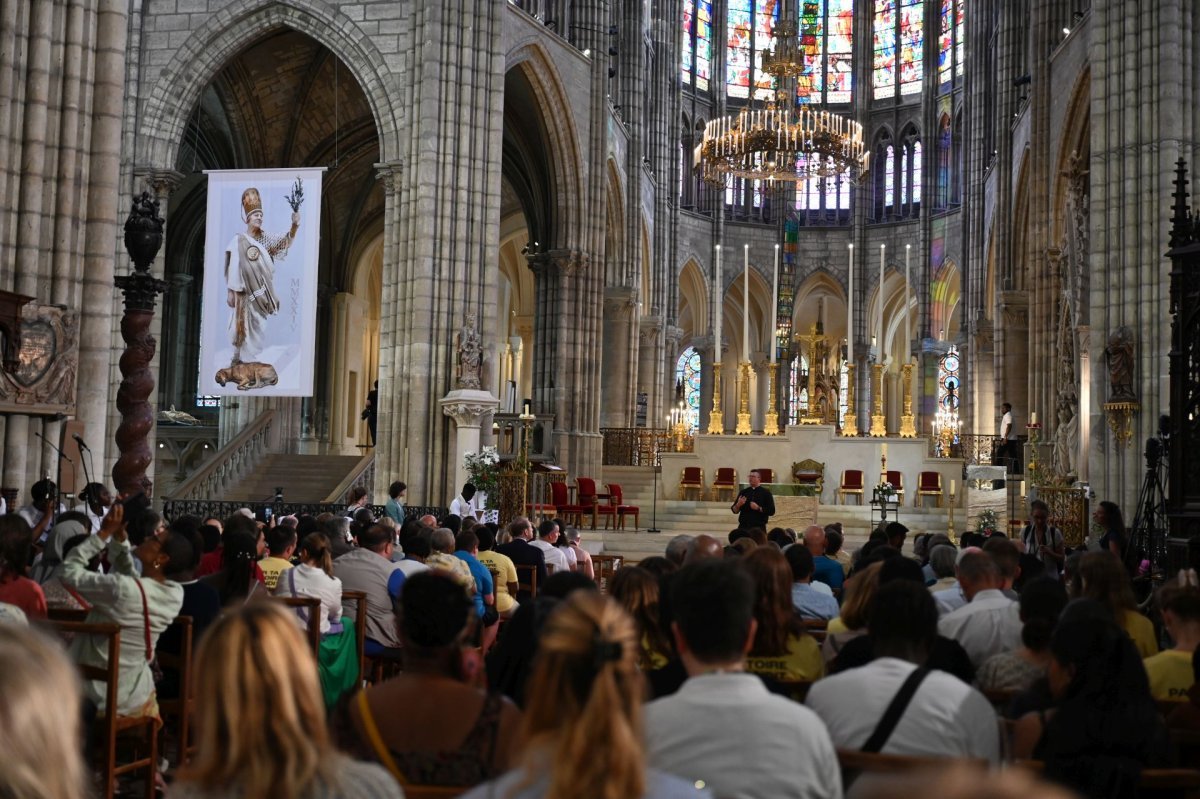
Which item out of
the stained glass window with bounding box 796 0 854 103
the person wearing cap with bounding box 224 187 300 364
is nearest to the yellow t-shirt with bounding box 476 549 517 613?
the person wearing cap with bounding box 224 187 300 364

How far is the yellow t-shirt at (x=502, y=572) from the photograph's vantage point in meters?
8.99

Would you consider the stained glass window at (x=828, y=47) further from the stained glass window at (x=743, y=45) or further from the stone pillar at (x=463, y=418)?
the stone pillar at (x=463, y=418)

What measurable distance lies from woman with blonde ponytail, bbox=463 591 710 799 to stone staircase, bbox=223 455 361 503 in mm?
22185

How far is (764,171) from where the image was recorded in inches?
1148

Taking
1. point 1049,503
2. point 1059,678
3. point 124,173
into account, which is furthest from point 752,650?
point 124,173

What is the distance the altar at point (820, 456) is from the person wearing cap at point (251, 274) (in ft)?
34.5

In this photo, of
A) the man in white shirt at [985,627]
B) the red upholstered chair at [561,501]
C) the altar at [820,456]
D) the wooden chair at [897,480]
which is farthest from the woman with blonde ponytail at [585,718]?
the altar at [820,456]

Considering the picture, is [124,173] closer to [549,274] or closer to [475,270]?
[475,270]

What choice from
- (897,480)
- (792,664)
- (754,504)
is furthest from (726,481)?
(792,664)

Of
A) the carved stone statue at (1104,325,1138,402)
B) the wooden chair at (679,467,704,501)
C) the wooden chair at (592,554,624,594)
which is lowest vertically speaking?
the wooden chair at (592,554,624,594)

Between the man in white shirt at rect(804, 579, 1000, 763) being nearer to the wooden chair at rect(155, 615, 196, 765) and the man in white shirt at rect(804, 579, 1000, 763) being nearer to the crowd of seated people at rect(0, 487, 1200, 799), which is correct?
the crowd of seated people at rect(0, 487, 1200, 799)

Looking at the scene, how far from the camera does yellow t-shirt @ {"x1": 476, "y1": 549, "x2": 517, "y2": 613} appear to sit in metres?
8.99

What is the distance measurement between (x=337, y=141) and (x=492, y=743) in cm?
2763

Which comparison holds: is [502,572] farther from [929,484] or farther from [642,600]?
[929,484]
